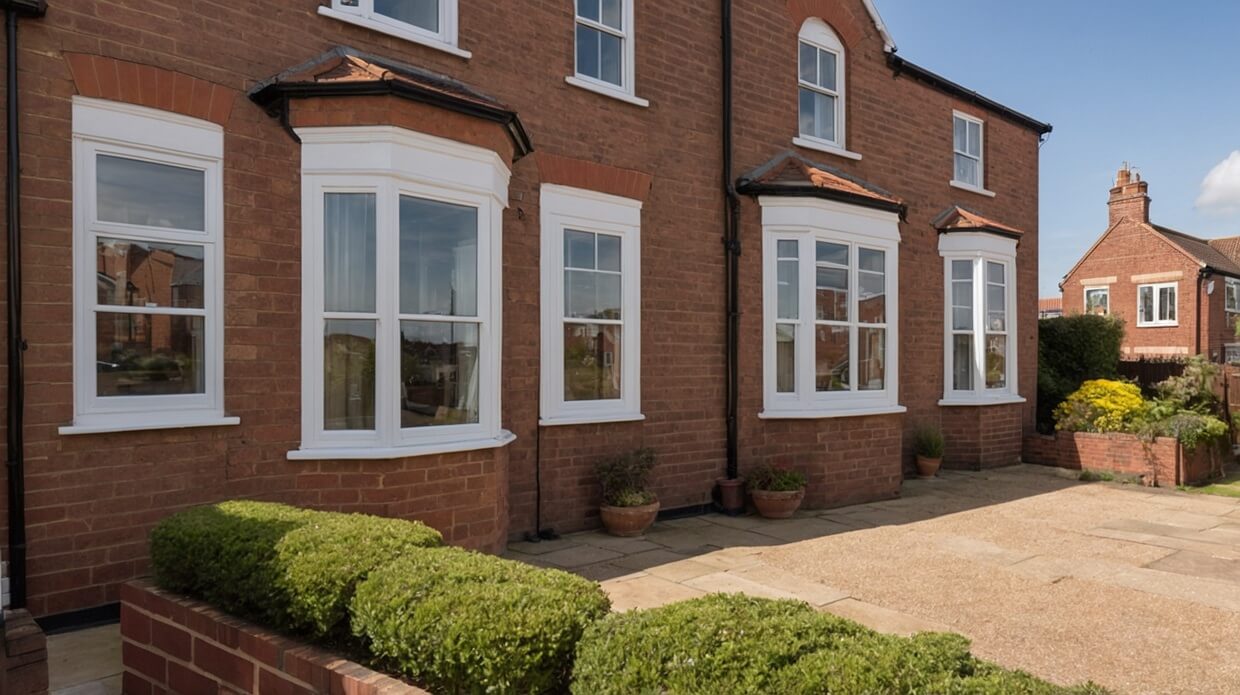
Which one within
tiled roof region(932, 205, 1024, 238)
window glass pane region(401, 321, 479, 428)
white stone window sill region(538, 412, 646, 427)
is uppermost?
tiled roof region(932, 205, 1024, 238)

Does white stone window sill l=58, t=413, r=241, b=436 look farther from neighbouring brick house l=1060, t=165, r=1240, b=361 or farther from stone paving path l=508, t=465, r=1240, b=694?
neighbouring brick house l=1060, t=165, r=1240, b=361

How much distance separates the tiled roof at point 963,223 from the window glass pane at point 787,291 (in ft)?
13.2

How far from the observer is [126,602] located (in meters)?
4.09

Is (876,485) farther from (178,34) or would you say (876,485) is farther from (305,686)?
(178,34)

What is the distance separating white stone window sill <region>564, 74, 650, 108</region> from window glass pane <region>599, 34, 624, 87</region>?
211 millimetres

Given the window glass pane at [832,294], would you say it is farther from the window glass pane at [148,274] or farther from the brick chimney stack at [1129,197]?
the brick chimney stack at [1129,197]

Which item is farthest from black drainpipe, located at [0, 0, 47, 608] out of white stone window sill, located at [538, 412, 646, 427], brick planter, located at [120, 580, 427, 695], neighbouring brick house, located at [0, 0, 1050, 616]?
white stone window sill, located at [538, 412, 646, 427]

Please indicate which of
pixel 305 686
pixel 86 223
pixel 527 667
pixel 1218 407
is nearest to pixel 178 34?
pixel 86 223

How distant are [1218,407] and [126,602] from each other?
53.0 feet

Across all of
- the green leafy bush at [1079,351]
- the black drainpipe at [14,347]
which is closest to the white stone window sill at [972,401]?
the green leafy bush at [1079,351]

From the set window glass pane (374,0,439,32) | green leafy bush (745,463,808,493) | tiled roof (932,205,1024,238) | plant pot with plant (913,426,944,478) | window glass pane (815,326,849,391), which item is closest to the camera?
window glass pane (374,0,439,32)

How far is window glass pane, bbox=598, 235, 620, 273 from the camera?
26.5 feet

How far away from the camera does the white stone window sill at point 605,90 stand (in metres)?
7.77

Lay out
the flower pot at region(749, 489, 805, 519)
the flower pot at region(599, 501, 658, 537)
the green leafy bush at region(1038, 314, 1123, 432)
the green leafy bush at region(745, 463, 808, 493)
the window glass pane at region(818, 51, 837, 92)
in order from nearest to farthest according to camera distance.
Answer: the flower pot at region(599, 501, 658, 537) → the flower pot at region(749, 489, 805, 519) → the green leafy bush at region(745, 463, 808, 493) → the window glass pane at region(818, 51, 837, 92) → the green leafy bush at region(1038, 314, 1123, 432)
